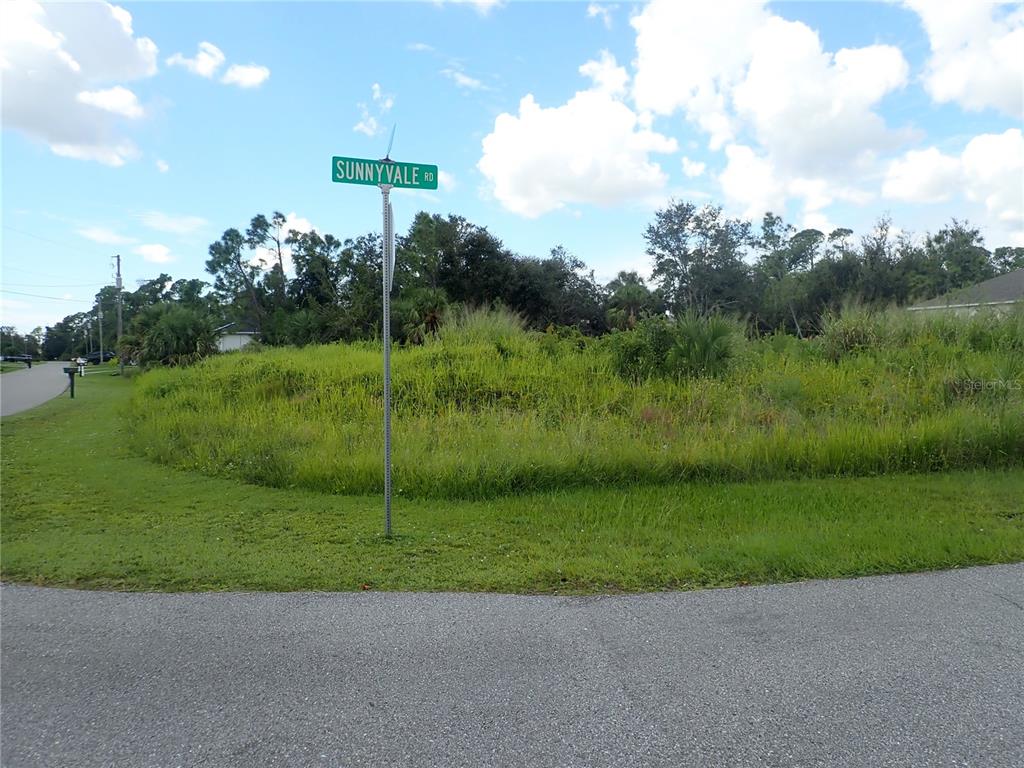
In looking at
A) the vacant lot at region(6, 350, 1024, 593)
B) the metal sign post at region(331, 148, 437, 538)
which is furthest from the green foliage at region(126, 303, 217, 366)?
the metal sign post at region(331, 148, 437, 538)

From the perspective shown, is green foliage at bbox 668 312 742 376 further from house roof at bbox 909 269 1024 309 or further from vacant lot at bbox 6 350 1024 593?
house roof at bbox 909 269 1024 309

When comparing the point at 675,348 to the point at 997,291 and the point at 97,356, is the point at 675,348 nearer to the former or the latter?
the point at 997,291

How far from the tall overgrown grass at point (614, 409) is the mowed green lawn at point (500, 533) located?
0.47m

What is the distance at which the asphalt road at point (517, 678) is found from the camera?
8.23ft

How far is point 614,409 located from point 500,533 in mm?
5710

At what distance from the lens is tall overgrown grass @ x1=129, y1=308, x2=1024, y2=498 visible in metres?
7.64

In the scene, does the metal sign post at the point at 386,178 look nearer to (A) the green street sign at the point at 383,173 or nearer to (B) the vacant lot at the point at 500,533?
(A) the green street sign at the point at 383,173

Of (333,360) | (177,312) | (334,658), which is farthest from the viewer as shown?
(177,312)

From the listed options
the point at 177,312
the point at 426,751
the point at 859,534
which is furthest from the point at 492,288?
the point at 426,751

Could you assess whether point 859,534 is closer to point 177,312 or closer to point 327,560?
point 327,560

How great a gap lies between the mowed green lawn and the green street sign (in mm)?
2989

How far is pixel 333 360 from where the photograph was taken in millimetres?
15617

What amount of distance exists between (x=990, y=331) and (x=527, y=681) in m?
15.7

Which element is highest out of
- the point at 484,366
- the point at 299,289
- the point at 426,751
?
the point at 299,289
